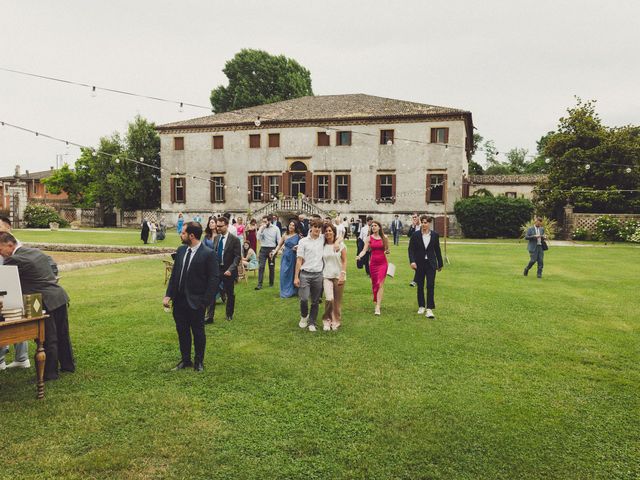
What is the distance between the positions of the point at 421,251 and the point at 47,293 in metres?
5.93

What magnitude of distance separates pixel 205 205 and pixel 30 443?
36.7 metres

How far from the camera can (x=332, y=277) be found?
7.42 meters

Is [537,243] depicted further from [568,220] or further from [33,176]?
[33,176]

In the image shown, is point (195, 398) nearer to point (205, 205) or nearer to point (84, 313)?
point (84, 313)

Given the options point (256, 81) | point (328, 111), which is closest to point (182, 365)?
point (328, 111)

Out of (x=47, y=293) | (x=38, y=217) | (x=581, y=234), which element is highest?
(x=38, y=217)

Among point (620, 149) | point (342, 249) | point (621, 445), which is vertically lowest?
point (621, 445)

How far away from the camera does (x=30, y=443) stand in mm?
3797

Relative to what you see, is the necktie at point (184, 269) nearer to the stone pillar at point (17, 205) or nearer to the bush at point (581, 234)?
the bush at point (581, 234)

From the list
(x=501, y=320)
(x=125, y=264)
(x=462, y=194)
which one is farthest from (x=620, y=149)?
(x=125, y=264)

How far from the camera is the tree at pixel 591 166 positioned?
103 feet

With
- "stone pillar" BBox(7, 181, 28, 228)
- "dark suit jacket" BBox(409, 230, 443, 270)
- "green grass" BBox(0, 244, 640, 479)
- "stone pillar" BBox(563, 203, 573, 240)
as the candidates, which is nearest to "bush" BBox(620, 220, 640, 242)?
"stone pillar" BBox(563, 203, 573, 240)

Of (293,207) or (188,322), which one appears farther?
(293,207)

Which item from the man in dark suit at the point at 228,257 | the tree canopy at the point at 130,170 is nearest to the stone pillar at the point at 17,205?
the tree canopy at the point at 130,170
